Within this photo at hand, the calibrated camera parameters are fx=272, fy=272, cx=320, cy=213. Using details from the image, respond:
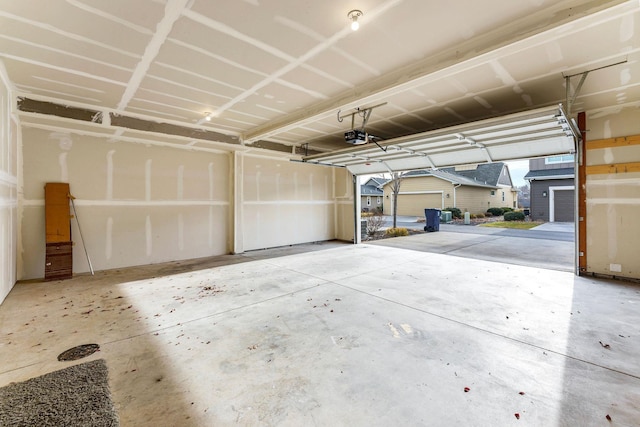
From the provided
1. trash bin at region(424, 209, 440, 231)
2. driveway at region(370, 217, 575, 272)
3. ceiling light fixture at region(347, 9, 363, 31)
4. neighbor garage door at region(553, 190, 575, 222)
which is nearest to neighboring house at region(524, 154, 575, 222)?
neighbor garage door at region(553, 190, 575, 222)

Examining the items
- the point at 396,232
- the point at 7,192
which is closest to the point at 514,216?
the point at 396,232

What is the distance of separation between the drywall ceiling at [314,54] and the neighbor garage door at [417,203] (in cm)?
1521

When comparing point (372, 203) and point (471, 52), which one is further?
point (372, 203)

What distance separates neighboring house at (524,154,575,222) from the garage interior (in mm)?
Result: 11394

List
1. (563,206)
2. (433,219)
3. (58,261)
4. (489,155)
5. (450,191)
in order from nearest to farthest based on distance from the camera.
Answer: (58,261)
(489,155)
(433,219)
(563,206)
(450,191)

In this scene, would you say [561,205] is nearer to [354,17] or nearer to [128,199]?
[354,17]

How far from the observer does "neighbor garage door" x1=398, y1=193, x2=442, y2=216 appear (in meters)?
19.4

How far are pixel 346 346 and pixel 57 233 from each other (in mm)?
5678

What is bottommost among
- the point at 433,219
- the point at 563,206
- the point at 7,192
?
the point at 433,219

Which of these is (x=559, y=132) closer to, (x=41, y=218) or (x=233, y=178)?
(x=233, y=178)

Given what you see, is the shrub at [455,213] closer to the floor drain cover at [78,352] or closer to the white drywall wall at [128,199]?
the white drywall wall at [128,199]

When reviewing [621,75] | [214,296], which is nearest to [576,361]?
[621,75]

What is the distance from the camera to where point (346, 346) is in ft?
8.53

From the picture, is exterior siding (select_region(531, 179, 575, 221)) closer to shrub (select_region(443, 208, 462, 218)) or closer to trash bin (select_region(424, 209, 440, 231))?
shrub (select_region(443, 208, 462, 218))
